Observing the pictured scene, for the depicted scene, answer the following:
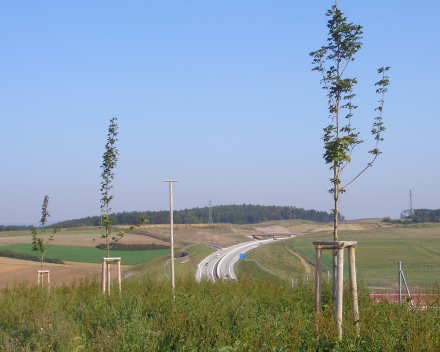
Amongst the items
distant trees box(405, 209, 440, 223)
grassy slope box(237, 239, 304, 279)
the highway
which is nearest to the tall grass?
grassy slope box(237, 239, 304, 279)

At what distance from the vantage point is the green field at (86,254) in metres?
58.4

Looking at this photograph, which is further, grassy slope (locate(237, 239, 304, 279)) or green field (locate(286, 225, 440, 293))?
grassy slope (locate(237, 239, 304, 279))

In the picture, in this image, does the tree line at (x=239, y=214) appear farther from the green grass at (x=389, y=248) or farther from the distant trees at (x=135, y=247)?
the green grass at (x=389, y=248)

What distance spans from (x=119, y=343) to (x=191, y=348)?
54.2 inches

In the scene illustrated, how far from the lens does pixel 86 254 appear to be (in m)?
64.1

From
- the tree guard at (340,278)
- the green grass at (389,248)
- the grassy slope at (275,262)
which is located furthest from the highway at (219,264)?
the tree guard at (340,278)

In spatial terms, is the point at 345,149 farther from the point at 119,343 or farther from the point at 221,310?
the point at 119,343

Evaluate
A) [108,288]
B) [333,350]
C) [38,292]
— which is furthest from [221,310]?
[38,292]

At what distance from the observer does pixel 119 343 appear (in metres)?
6.37

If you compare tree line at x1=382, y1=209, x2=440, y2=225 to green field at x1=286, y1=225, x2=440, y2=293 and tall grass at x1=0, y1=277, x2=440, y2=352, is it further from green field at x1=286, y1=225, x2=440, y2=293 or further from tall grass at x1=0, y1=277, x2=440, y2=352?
tall grass at x1=0, y1=277, x2=440, y2=352

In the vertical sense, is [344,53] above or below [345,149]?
above

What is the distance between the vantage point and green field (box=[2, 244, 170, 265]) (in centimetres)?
5844

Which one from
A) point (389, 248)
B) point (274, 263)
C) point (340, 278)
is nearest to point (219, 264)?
point (274, 263)

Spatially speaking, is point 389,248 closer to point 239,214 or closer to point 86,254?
point 86,254
